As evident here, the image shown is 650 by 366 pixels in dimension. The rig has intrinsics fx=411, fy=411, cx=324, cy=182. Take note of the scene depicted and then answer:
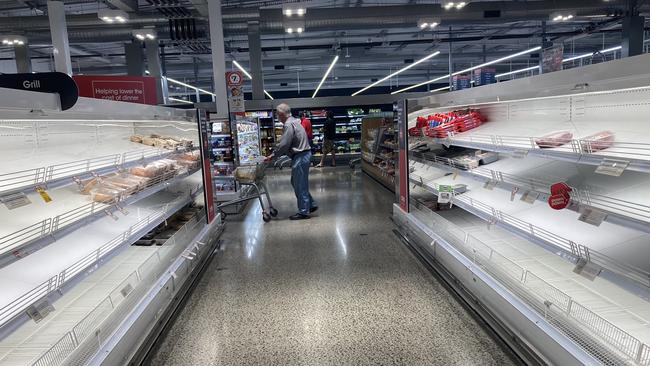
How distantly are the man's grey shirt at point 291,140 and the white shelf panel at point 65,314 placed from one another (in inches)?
123

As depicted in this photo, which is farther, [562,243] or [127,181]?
[127,181]

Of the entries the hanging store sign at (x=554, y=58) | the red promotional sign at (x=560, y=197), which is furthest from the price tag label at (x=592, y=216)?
the hanging store sign at (x=554, y=58)

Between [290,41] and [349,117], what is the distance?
448 cm

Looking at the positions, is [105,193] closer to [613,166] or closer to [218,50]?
[613,166]

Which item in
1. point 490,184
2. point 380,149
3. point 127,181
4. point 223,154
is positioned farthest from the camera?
point 380,149

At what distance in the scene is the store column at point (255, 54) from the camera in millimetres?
11570

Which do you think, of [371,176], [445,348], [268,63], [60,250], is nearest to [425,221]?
[445,348]

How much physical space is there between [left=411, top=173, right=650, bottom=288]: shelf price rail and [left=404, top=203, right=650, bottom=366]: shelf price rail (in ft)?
0.90

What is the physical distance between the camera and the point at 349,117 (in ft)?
51.4

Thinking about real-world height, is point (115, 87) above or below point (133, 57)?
below

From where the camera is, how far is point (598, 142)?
2.24m

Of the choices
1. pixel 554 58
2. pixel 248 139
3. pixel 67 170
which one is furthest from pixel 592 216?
pixel 554 58

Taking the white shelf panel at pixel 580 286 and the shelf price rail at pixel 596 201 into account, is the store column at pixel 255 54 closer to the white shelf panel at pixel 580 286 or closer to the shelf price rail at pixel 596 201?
the white shelf panel at pixel 580 286

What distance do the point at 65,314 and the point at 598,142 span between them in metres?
3.42
